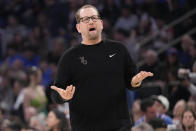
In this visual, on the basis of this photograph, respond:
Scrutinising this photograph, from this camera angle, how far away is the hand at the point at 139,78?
15.3ft

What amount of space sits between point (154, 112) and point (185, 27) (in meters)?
3.01

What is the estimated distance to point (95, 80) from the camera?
476cm

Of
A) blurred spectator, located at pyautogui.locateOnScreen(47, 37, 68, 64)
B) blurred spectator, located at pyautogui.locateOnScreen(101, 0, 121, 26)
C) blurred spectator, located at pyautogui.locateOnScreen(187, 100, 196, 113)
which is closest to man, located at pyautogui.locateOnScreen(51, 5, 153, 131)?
blurred spectator, located at pyautogui.locateOnScreen(187, 100, 196, 113)

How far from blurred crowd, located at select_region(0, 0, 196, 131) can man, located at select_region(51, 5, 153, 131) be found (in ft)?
5.62

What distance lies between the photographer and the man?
15.5 ft

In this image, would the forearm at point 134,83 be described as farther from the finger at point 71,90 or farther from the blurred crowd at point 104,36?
the blurred crowd at point 104,36

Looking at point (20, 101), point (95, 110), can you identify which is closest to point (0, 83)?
point (20, 101)

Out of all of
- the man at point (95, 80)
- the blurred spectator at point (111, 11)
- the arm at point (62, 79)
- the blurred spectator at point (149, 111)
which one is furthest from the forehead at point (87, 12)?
the blurred spectator at point (111, 11)

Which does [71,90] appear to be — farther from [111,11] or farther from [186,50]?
[111,11]

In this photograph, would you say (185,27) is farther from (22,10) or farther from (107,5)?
(22,10)

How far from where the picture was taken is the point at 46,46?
1285cm

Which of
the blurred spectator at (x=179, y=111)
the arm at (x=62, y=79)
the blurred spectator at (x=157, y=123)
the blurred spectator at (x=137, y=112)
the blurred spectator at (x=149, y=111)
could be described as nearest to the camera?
the arm at (x=62, y=79)

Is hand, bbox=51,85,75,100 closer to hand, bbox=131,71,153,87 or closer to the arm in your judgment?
the arm

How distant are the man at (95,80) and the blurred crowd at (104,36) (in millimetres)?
1712
